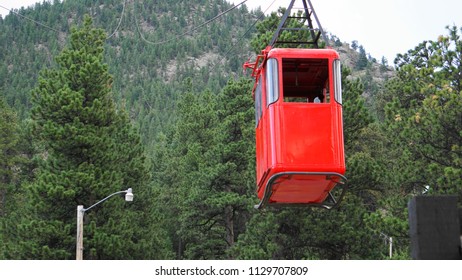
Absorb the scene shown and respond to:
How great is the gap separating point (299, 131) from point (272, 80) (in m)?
1.01

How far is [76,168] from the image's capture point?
33.1m

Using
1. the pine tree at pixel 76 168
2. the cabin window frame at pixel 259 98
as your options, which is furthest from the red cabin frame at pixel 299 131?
the pine tree at pixel 76 168

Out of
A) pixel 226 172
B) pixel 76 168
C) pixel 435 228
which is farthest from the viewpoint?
pixel 226 172

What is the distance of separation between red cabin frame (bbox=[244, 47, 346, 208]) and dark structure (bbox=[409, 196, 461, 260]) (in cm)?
789

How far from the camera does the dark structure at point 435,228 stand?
4.17 m

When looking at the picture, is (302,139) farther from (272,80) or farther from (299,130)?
(272,80)

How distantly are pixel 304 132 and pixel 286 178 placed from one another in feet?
2.91

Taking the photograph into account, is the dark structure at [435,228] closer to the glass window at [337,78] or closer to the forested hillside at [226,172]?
the glass window at [337,78]

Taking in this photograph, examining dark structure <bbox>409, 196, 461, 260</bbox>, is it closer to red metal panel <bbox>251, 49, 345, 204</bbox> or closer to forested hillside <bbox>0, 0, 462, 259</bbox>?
red metal panel <bbox>251, 49, 345, 204</bbox>

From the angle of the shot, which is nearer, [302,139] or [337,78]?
[302,139]

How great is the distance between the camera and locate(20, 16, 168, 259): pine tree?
3175 centimetres

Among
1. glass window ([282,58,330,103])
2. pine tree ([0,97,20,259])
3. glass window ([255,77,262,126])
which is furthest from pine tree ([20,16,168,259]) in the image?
glass window ([282,58,330,103])

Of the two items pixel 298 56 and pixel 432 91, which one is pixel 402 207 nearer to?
pixel 432 91

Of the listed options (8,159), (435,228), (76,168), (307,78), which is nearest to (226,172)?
(76,168)
